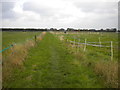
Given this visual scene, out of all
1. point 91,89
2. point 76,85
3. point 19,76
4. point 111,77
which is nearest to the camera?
point 91,89

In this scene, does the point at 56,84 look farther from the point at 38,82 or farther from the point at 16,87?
the point at 16,87

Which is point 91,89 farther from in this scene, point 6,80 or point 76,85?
point 6,80

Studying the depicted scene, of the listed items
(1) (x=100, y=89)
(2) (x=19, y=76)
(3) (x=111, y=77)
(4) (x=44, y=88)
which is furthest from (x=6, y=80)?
(3) (x=111, y=77)

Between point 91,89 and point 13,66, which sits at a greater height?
point 13,66

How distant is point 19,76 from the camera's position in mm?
5992

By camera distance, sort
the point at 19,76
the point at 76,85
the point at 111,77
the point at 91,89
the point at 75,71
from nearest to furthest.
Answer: the point at 91,89 → the point at 76,85 → the point at 111,77 → the point at 19,76 → the point at 75,71

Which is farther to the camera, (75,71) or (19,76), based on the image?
(75,71)

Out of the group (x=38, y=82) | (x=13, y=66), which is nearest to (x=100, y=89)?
(x=38, y=82)

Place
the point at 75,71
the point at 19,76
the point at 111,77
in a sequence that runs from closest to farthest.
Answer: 1. the point at 111,77
2. the point at 19,76
3. the point at 75,71

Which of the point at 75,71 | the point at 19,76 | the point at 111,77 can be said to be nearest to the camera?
the point at 111,77

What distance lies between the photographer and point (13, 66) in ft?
23.1

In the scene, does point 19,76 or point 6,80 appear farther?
point 19,76

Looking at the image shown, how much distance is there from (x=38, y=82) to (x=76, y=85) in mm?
1620

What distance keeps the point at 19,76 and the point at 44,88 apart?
1.77m
